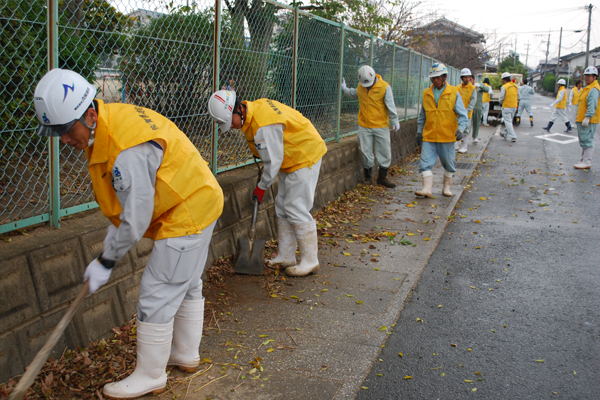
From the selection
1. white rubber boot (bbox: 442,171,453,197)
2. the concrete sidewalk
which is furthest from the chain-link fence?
white rubber boot (bbox: 442,171,453,197)

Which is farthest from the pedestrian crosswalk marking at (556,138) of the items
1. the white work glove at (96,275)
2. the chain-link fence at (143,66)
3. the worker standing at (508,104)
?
the white work glove at (96,275)

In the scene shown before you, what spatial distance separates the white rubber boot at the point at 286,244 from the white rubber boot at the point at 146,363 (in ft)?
→ 7.85

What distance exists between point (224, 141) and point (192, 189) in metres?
2.93

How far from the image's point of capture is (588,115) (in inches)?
457

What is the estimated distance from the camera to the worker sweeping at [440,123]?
28.5ft

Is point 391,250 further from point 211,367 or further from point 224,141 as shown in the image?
point 211,367

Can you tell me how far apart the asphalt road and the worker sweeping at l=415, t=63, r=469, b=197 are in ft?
2.50

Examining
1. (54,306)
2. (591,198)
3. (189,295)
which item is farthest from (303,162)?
(591,198)

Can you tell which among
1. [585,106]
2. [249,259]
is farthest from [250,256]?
[585,106]

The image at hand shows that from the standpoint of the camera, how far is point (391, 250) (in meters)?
6.16

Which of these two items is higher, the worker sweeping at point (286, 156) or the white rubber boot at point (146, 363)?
the worker sweeping at point (286, 156)

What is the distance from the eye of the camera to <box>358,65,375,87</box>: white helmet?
9117 mm

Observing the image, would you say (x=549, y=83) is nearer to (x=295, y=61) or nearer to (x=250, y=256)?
(x=295, y=61)

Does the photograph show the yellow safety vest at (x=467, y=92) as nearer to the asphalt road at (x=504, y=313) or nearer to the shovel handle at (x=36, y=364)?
the asphalt road at (x=504, y=313)
